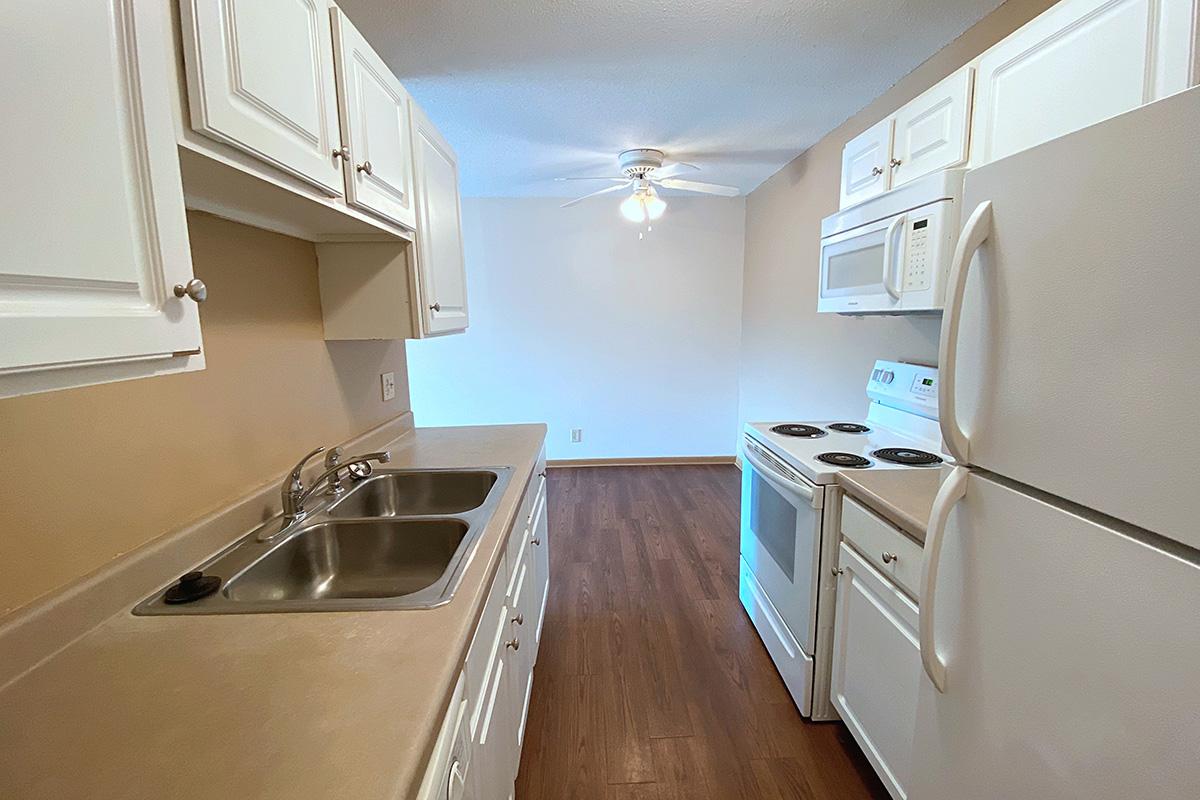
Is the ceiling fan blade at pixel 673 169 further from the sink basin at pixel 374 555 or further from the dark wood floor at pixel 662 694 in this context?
the sink basin at pixel 374 555

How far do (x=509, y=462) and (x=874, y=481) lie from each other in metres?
1.17

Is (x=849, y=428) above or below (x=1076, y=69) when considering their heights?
below

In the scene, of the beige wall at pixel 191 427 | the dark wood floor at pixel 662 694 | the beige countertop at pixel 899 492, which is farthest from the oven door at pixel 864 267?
the beige wall at pixel 191 427

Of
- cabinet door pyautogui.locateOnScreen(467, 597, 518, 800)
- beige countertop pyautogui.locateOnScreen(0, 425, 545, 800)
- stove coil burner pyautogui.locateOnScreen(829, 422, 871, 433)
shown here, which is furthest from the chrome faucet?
stove coil burner pyautogui.locateOnScreen(829, 422, 871, 433)

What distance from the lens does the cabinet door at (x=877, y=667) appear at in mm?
1355

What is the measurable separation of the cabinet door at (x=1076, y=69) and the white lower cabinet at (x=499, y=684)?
5.36 ft

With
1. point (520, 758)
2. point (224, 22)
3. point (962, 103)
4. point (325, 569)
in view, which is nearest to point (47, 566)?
point (325, 569)

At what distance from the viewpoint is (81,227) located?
1.83 feet

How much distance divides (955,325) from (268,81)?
1256 millimetres

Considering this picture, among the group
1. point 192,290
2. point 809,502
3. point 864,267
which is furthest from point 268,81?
point 864,267

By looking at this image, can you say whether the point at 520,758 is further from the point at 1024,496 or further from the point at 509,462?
the point at 1024,496

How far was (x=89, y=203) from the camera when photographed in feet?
1.87

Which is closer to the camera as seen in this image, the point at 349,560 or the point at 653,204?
the point at 349,560

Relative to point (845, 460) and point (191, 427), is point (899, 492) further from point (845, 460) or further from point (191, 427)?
point (191, 427)
